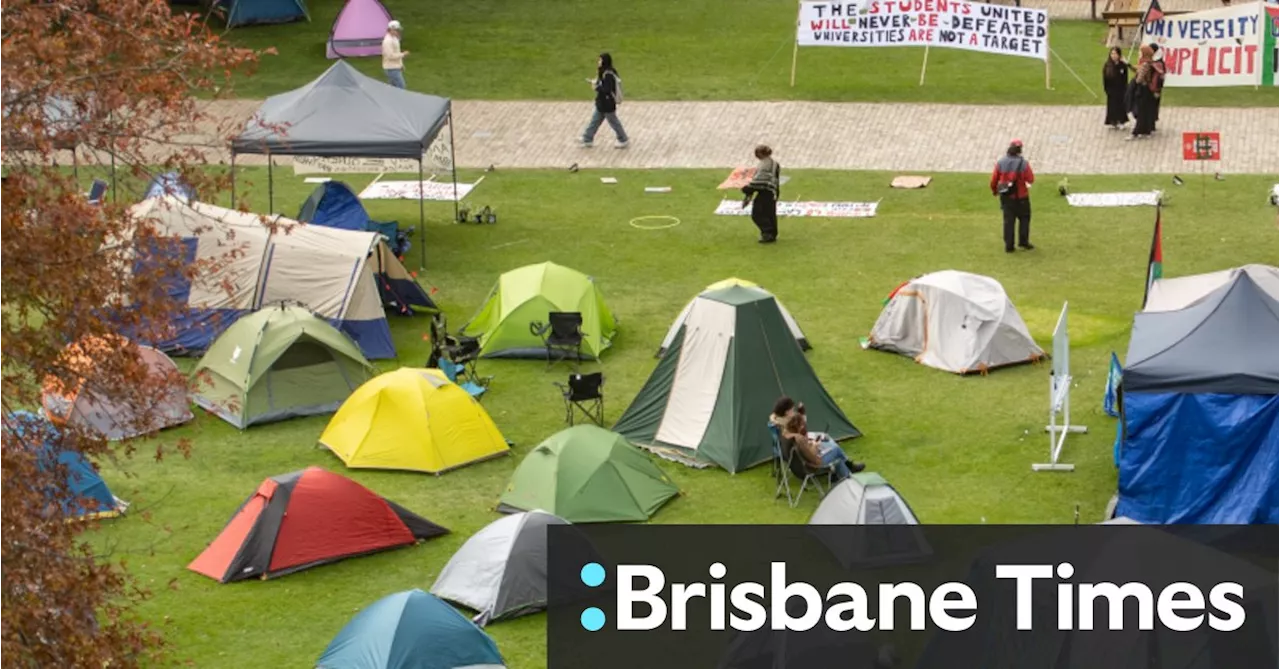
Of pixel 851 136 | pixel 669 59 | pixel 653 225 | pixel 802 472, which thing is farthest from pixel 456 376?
pixel 669 59

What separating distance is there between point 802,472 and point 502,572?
4060mm

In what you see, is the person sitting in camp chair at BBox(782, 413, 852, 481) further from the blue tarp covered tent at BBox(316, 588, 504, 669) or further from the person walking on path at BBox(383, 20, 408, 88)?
the person walking on path at BBox(383, 20, 408, 88)

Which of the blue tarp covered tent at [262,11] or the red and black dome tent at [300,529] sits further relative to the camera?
the blue tarp covered tent at [262,11]

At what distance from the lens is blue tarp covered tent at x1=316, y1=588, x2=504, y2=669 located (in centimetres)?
1622

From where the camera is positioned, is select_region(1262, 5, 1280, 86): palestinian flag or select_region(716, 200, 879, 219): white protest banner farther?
select_region(716, 200, 879, 219): white protest banner

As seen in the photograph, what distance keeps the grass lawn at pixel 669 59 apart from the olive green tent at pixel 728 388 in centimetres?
1598

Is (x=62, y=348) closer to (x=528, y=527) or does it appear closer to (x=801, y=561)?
(x=528, y=527)

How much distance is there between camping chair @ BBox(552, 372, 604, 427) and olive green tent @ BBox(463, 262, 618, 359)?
1.96 metres

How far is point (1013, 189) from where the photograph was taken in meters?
28.1

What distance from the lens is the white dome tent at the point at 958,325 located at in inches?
949

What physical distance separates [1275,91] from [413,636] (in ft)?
84.5

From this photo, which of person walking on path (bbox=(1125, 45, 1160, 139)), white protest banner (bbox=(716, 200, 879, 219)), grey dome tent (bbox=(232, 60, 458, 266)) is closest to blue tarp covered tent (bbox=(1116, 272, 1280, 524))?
white protest banner (bbox=(716, 200, 879, 219))

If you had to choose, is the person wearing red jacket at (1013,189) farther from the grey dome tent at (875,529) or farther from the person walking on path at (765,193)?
the grey dome tent at (875,529)

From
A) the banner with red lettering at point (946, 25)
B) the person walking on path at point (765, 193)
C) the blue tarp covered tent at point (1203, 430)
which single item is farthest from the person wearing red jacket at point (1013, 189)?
the blue tarp covered tent at point (1203, 430)
